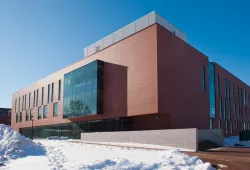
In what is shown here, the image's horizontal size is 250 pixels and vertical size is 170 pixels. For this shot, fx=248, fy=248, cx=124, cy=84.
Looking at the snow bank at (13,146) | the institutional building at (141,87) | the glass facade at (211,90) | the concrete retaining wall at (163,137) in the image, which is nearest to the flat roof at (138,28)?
the institutional building at (141,87)

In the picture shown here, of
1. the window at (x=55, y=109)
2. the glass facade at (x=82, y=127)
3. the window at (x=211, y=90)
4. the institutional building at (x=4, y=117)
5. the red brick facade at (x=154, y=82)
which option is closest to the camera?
the red brick facade at (x=154, y=82)

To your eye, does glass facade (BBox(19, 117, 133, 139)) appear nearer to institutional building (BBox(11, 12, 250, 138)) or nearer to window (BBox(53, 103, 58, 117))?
institutional building (BBox(11, 12, 250, 138))

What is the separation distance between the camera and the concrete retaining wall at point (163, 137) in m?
19.4

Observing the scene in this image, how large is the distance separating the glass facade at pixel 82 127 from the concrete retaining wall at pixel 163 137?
3902 millimetres

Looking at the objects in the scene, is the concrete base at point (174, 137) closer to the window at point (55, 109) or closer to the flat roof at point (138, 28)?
the flat roof at point (138, 28)

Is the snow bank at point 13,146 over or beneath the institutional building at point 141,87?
beneath

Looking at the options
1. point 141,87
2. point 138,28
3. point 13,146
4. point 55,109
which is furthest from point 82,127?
point 13,146

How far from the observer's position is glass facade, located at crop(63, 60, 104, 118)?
3431cm

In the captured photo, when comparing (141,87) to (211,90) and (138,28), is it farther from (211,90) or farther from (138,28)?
(211,90)

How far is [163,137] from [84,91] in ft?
59.9

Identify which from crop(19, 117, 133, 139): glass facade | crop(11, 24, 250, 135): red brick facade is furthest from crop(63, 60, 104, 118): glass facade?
crop(19, 117, 133, 139): glass facade

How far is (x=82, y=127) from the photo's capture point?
1535 inches

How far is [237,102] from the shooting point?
54375mm

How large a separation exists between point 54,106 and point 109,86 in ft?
61.7
